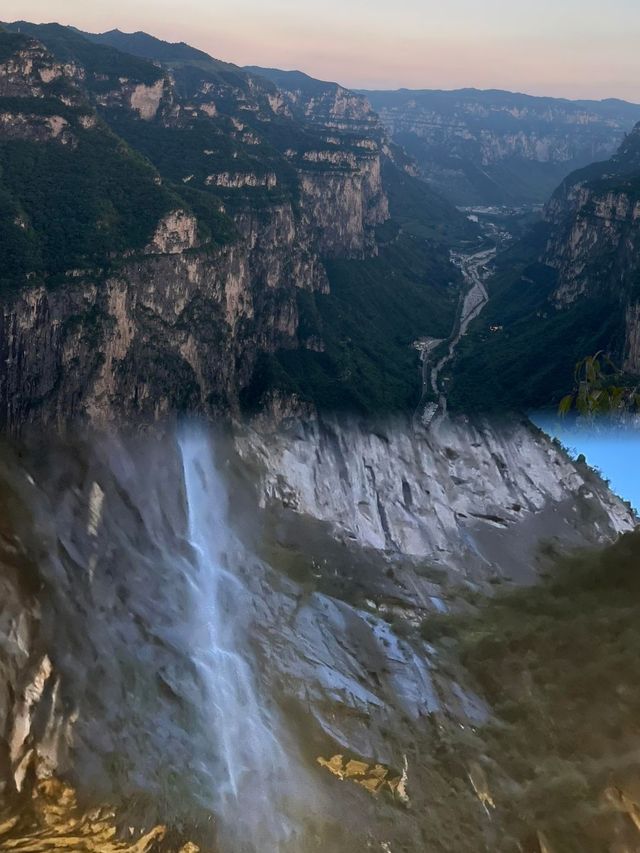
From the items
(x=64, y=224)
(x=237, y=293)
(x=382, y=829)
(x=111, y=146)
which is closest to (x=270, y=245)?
(x=237, y=293)

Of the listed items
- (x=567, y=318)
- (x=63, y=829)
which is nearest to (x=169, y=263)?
(x=63, y=829)

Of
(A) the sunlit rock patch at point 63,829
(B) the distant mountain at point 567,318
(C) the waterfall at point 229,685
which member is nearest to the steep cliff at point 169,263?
(B) the distant mountain at point 567,318

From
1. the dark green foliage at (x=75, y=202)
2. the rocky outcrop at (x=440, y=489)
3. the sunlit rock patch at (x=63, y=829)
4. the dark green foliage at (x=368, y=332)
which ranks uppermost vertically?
the dark green foliage at (x=75, y=202)

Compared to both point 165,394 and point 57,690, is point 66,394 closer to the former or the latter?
point 165,394

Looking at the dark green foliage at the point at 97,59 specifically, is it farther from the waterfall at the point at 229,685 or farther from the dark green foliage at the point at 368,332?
the waterfall at the point at 229,685

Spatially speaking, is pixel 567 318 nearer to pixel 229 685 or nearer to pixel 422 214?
pixel 229 685
